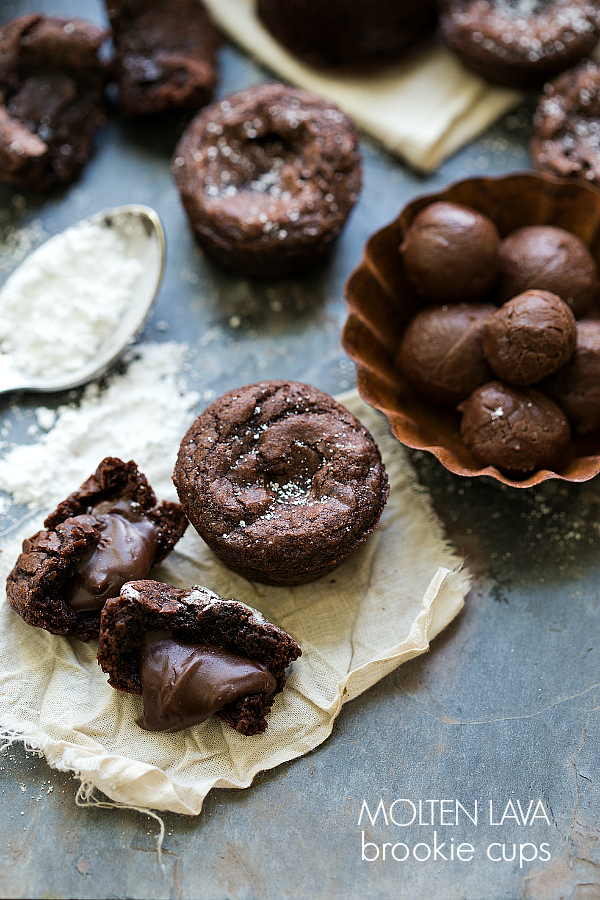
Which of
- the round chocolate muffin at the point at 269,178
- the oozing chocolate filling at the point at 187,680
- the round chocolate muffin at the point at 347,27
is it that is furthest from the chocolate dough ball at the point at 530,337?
the round chocolate muffin at the point at 347,27

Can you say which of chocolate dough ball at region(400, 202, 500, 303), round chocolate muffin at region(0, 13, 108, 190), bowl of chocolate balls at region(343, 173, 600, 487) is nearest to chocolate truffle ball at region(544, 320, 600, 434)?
bowl of chocolate balls at region(343, 173, 600, 487)

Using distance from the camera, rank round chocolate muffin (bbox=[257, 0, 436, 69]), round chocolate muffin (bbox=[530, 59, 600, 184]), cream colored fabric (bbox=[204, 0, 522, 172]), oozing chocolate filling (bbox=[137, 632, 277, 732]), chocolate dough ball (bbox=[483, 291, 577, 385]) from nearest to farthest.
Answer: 1. oozing chocolate filling (bbox=[137, 632, 277, 732])
2. chocolate dough ball (bbox=[483, 291, 577, 385])
3. round chocolate muffin (bbox=[530, 59, 600, 184])
4. round chocolate muffin (bbox=[257, 0, 436, 69])
5. cream colored fabric (bbox=[204, 0, 522, 172])

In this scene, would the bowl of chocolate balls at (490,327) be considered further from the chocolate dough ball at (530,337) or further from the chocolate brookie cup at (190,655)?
the chocolate brookie cup at (190,655)

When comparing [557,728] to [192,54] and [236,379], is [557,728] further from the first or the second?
[192,54]

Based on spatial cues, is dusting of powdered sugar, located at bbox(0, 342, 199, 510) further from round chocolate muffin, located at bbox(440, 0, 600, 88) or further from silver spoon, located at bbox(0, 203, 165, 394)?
round chocolate muffin, located at bbox(440, 0, 600, 88)

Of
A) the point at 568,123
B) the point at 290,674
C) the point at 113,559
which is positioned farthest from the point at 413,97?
the point at 290,674

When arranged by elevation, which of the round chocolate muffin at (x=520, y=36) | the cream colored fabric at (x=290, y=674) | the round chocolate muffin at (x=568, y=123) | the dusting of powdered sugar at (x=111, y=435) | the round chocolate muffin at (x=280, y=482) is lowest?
the cream colored fabric at (x=290, y=674)
